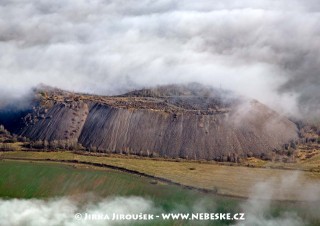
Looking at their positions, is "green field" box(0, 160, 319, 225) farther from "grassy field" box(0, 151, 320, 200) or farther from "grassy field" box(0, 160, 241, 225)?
"grassy field" box(0, 151, 320, 200)

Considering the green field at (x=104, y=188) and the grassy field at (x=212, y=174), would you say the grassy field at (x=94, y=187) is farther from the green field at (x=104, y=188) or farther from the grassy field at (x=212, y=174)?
the grassy field at (x=212, y=174)

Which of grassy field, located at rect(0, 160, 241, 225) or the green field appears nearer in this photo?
the green field

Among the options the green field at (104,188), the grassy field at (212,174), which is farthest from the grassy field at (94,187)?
the grassy field at (212,174)

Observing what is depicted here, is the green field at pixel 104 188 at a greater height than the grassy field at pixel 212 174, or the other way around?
the grassy field at pixel 212 174

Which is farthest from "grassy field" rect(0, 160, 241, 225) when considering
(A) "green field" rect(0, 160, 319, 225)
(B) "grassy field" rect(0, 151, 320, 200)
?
(B) "grassy field" rect(0, 151, 320, 200)

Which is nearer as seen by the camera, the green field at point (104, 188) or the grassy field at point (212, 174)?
the green field at point (104, 188)

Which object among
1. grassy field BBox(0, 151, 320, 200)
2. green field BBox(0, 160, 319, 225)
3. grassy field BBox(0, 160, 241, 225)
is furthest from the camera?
grassy field BBox(0, 151, 320, 200)

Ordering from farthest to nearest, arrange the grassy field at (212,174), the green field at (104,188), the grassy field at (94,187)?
the grassy field at (212,174), the grassy field at (94,187), the green field at (104,188)

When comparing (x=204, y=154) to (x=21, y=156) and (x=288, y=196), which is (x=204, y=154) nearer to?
(x=288, y=196)
